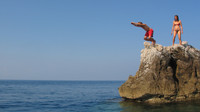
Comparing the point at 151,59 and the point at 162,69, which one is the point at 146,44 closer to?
the point at 151,59

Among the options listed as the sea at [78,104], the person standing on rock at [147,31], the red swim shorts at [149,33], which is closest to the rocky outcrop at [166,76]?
the person standing on rock at [147,31]

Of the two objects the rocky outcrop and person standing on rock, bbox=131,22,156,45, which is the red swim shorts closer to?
person standing on rock, bbox=131,22,156,45

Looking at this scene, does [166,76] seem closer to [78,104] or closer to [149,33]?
[149,33]

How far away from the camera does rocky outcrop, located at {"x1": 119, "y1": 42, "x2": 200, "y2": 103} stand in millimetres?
15836

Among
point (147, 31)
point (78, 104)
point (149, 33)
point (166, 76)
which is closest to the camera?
point (166, 76)

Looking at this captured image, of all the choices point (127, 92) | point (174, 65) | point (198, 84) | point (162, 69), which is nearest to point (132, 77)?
point (127, 92)

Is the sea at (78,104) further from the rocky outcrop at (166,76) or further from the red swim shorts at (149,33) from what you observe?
the red swim shorts at (149,33)

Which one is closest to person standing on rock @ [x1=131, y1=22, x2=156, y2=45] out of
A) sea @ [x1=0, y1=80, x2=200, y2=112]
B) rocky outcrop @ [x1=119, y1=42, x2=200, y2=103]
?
rocky outcrop @ [x1=119, y1=42, x2=200, y2=103]

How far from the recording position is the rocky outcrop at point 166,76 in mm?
15836

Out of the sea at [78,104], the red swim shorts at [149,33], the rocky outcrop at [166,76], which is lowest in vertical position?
the sea at [78,104]

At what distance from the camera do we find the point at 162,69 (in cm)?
1645

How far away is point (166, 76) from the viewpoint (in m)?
16.1

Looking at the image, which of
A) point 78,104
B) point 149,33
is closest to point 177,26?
point 149,33

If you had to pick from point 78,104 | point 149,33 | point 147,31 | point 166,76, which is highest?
point 147,31
